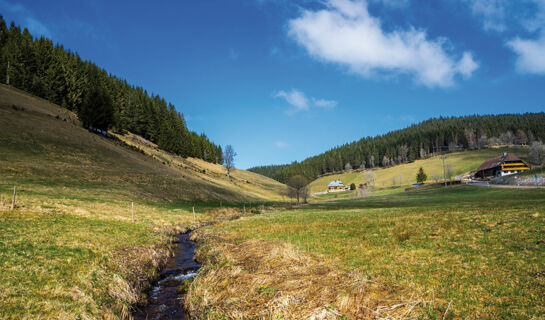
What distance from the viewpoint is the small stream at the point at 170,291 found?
10.2 m

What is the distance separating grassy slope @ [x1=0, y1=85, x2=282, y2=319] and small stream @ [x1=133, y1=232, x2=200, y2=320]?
674 millimetres

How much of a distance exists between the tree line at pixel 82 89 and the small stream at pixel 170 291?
240 feet

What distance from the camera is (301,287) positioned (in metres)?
9.04

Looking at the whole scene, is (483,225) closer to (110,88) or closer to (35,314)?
(35,314)

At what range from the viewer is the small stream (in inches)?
403

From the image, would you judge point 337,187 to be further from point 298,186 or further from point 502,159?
point 298,186

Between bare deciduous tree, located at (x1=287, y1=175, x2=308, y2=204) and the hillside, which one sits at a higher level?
the hillside

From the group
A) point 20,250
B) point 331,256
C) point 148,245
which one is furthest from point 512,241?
point 20,250

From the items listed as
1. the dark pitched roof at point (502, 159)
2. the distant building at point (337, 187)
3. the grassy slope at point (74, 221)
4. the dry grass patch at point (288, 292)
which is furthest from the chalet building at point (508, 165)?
the dry grass patch at point (288, 292)

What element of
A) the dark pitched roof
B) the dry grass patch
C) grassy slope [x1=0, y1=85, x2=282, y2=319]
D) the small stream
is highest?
the dark pitched roof

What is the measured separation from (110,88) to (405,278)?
12473 cm

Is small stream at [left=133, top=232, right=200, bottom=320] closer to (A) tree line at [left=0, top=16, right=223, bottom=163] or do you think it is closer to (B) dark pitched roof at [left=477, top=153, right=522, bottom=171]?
(A) tree line at [left=0, top=16, right=223, bottom=163]

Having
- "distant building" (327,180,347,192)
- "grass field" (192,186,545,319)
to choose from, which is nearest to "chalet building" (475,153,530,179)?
"distant building" (327,180,347,192)

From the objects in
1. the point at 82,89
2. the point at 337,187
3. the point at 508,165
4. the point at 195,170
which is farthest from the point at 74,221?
the point at 337,187
